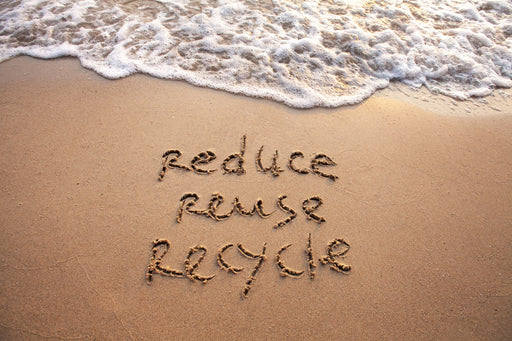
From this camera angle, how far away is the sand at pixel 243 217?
1.68 m

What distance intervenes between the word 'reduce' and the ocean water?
67 cm

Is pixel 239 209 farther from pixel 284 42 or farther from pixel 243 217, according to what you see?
pixel 284 42

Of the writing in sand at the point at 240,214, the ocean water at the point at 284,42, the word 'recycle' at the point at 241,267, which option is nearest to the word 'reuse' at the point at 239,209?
the writing in sand at the point at 240,214

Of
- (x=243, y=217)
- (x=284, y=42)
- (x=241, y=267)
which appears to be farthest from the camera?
(x=284, y=42)

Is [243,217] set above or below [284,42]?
below

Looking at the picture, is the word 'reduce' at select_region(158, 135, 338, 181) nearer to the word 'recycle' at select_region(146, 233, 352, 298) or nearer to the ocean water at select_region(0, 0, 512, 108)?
the word 'recycle' at select_region(146, 233, 352, 298)

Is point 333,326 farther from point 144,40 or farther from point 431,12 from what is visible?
point 431,12

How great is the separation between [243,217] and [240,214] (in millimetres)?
29

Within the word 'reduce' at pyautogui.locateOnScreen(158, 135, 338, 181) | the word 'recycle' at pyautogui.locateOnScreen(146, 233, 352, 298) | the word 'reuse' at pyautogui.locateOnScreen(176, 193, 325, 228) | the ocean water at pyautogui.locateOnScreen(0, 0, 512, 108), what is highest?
the ocean water at pyautogui.locateOnScreen(0, 0, 512, 108)

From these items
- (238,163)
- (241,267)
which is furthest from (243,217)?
(238,163)

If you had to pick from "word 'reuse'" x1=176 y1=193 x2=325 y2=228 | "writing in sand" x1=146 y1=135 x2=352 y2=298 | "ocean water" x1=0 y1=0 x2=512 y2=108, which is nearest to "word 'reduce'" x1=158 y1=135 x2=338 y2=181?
"writing in sand" x1=146 y1=135 x2=352 y2=298

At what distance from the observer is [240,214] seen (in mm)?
2090

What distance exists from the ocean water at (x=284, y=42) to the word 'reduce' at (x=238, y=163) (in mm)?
670

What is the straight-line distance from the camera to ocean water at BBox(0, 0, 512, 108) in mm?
3080
